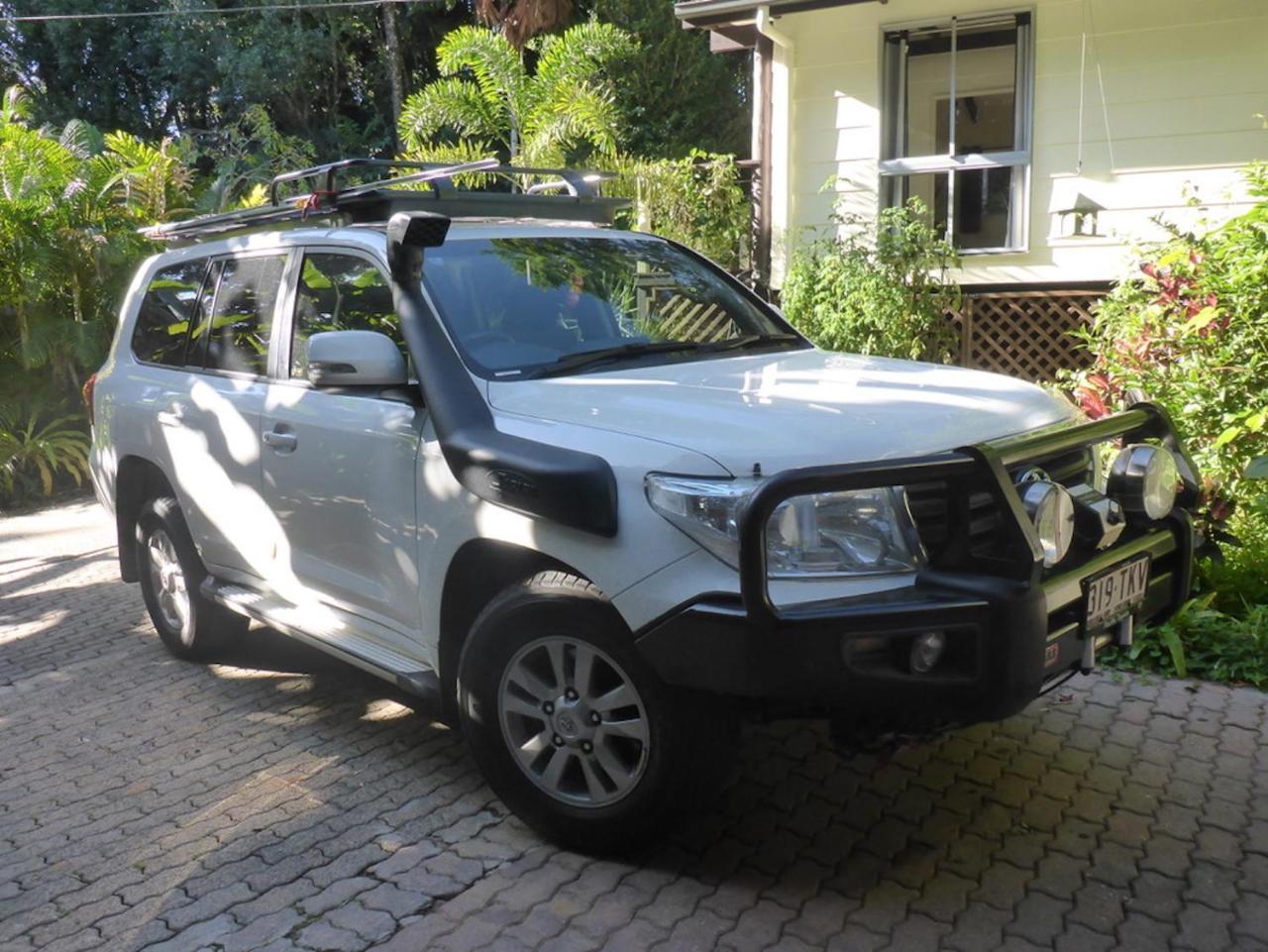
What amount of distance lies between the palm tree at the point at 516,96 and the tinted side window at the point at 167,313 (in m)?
9.63

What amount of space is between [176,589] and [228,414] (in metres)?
1.26

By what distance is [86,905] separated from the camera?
3.47 metres

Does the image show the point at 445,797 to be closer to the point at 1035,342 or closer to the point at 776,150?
the point at 1035,342

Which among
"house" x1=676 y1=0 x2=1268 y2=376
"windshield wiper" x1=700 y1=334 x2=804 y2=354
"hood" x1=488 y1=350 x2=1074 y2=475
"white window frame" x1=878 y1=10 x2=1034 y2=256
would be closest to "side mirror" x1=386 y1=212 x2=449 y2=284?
"hood" x1=488 y1=350 x2=1074 y2=475

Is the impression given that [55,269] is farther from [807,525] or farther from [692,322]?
[807,525]

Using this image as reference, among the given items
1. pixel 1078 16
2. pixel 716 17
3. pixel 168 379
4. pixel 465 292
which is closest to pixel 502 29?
pixel 716 17

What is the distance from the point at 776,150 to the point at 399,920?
8872mm

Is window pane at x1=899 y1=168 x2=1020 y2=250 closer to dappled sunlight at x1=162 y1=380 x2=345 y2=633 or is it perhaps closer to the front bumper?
dappled sunlight at x1=162 y1=380 x2=345 y2=633

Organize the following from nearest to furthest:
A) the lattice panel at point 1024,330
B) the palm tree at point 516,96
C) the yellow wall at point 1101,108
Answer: the yellow wall at point 1101,108
the lattice panel at point 1024,330
the palm tree at point 516,96

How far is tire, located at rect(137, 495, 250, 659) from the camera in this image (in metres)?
5.35

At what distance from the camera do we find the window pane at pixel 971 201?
34.2 feet

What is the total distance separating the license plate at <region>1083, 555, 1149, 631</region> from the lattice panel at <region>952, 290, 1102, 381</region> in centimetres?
677

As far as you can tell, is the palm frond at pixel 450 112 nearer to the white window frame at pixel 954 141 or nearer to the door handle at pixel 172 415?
the white window frame at pixel 954 141

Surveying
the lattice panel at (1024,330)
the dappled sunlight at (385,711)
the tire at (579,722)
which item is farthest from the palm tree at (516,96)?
the tire at (579,722)
